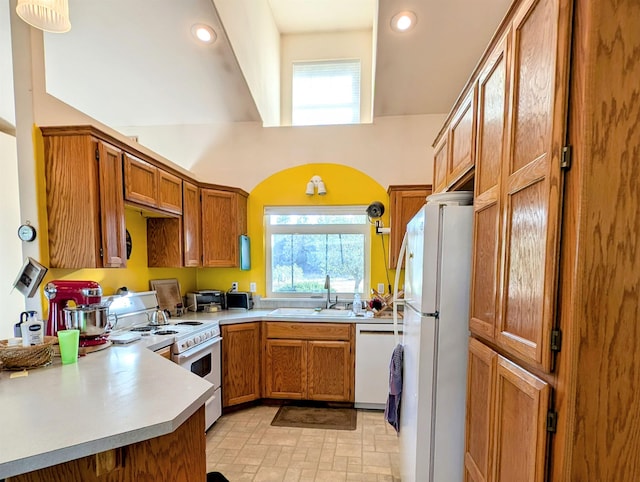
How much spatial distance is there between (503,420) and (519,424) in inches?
4.4

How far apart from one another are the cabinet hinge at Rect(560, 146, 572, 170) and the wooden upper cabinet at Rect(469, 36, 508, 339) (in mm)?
324

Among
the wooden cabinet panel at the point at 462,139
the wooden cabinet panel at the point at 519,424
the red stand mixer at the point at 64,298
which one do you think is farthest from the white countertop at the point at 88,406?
the wooden cabinet panel at the point at 462,139

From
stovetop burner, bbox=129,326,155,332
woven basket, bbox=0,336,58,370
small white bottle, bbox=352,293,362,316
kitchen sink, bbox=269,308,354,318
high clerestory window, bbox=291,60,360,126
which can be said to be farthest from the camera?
high clerestory window, bbox=291,60,360,126

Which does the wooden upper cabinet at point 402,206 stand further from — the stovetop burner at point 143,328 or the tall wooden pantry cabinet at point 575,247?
the stovetop burner at point 143,328

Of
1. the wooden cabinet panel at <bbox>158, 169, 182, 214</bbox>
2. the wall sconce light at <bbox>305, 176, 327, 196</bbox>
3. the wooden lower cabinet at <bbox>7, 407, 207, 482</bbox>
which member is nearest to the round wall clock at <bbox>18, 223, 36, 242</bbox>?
Result: the wooden cabinet panel at <bbox>158, 169, 182, 214</bbox>

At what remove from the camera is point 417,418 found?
1.37 meters

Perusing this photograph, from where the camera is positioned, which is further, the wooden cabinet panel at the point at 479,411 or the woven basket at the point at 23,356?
the woven basket at the point at 23,356

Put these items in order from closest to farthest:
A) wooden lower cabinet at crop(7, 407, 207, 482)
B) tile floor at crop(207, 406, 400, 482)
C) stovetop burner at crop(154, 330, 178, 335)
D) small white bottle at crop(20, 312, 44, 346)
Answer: wooden lower cabinet at crop(7, 407, 207, 482), small white bottle at crop(20, 312, 44, 346), tile floor at crop(207, 406, 400, 482), stovetop burner at crop(154, 330, 178, 335)

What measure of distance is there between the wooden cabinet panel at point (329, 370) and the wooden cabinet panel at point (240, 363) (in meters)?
0.52

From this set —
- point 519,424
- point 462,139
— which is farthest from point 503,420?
point 462,139

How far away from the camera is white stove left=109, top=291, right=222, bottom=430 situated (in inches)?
82.2

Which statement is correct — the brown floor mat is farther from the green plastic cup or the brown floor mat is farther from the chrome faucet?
the green plastic cup

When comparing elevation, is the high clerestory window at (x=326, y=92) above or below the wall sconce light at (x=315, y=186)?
above

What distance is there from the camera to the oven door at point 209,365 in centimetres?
220
